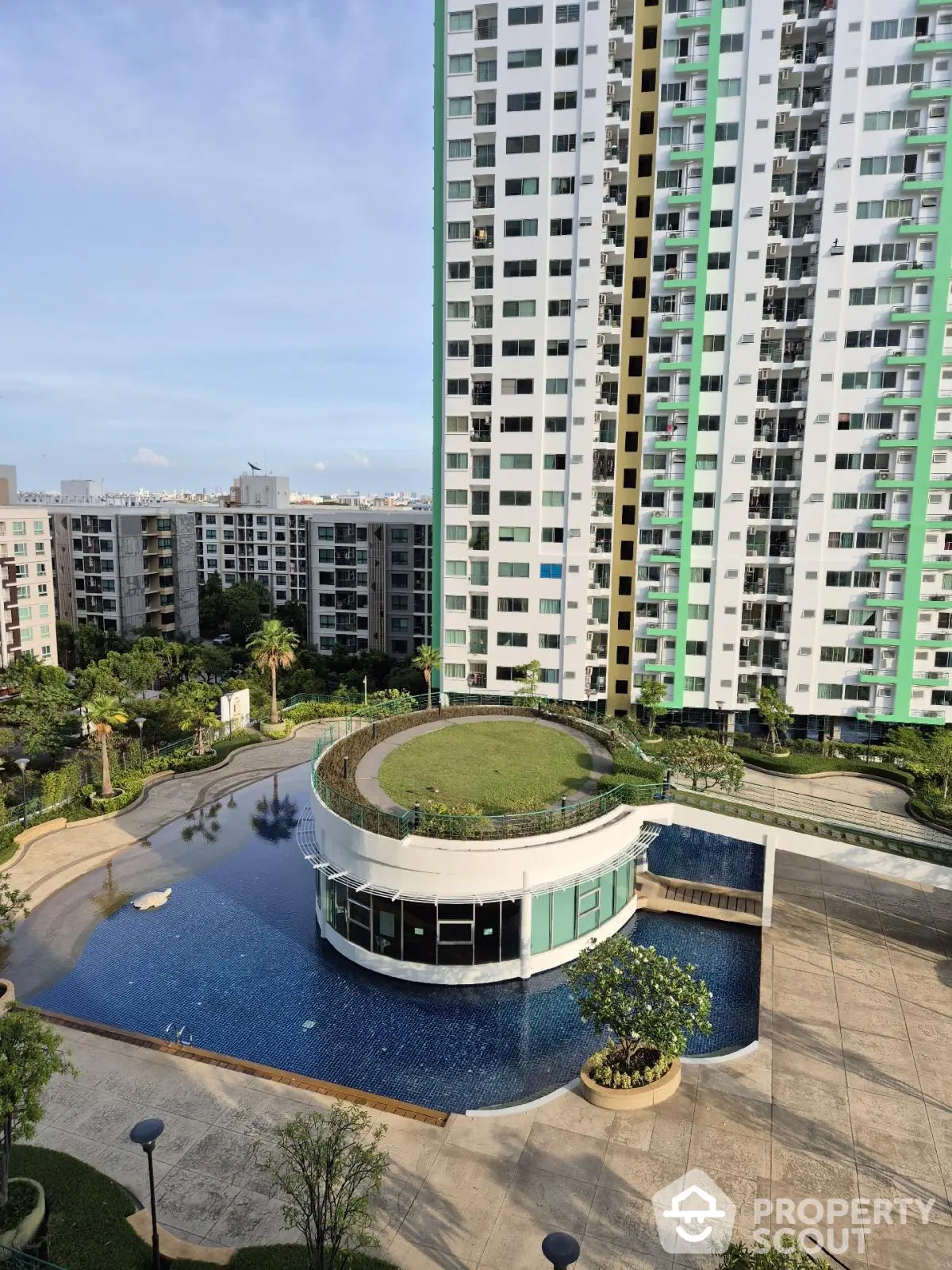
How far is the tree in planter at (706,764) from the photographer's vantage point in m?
32.1

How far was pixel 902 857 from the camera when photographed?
91.9ft

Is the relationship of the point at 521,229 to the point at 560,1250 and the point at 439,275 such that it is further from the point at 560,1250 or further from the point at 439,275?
the point at 560,1250

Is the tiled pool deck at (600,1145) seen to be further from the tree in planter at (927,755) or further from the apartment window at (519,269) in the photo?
the apartment window at (519,269)

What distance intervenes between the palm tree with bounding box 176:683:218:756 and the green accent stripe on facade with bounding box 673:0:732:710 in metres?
31.8

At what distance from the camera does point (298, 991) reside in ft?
83.9

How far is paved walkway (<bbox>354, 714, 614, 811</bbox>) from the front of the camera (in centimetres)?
2952

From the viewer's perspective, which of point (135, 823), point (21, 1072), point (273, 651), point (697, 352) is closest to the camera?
point (21, 1072)

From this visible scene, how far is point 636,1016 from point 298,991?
12.2 m

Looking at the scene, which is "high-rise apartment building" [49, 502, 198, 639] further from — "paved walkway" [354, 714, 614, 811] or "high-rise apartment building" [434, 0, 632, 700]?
"paved walkway" [354, 714, 614, 811]

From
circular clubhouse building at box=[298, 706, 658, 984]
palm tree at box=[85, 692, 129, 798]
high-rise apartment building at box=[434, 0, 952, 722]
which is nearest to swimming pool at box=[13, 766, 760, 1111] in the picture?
circular clubhouse building at box=[298, 706, 658, 984]

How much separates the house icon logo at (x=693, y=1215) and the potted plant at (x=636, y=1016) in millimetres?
2390

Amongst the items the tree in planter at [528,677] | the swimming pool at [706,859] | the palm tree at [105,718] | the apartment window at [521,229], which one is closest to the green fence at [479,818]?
the swimming pool at [706,859]

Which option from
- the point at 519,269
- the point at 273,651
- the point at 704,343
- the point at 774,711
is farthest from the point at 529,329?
the point at 774,711

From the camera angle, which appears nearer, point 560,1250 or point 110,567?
point 560,1250
